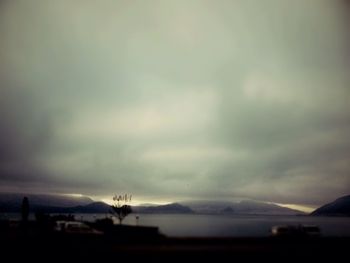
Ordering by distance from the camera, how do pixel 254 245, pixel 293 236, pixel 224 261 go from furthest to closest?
pixel 293 236
pixel 254 245
pixel 224 261

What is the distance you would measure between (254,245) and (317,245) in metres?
4.45

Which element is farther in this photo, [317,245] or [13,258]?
[317,245]


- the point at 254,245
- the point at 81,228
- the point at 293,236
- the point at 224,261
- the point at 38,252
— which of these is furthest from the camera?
the point at 81,228

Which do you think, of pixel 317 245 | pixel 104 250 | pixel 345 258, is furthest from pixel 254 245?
pixel 104 250

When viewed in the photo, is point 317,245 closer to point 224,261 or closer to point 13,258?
point 224,261

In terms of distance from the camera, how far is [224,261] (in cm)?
1920

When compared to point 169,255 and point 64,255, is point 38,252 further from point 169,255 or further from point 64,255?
point 169,255

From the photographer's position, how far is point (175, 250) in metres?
22.2

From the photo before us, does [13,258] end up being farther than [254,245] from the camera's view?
No

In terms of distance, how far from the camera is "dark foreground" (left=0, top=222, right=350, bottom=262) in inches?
778

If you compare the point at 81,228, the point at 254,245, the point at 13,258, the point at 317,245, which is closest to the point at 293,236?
the point at 317,245

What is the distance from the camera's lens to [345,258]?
2042 cm

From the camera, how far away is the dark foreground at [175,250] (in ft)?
64.8

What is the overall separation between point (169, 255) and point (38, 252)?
714 cm
